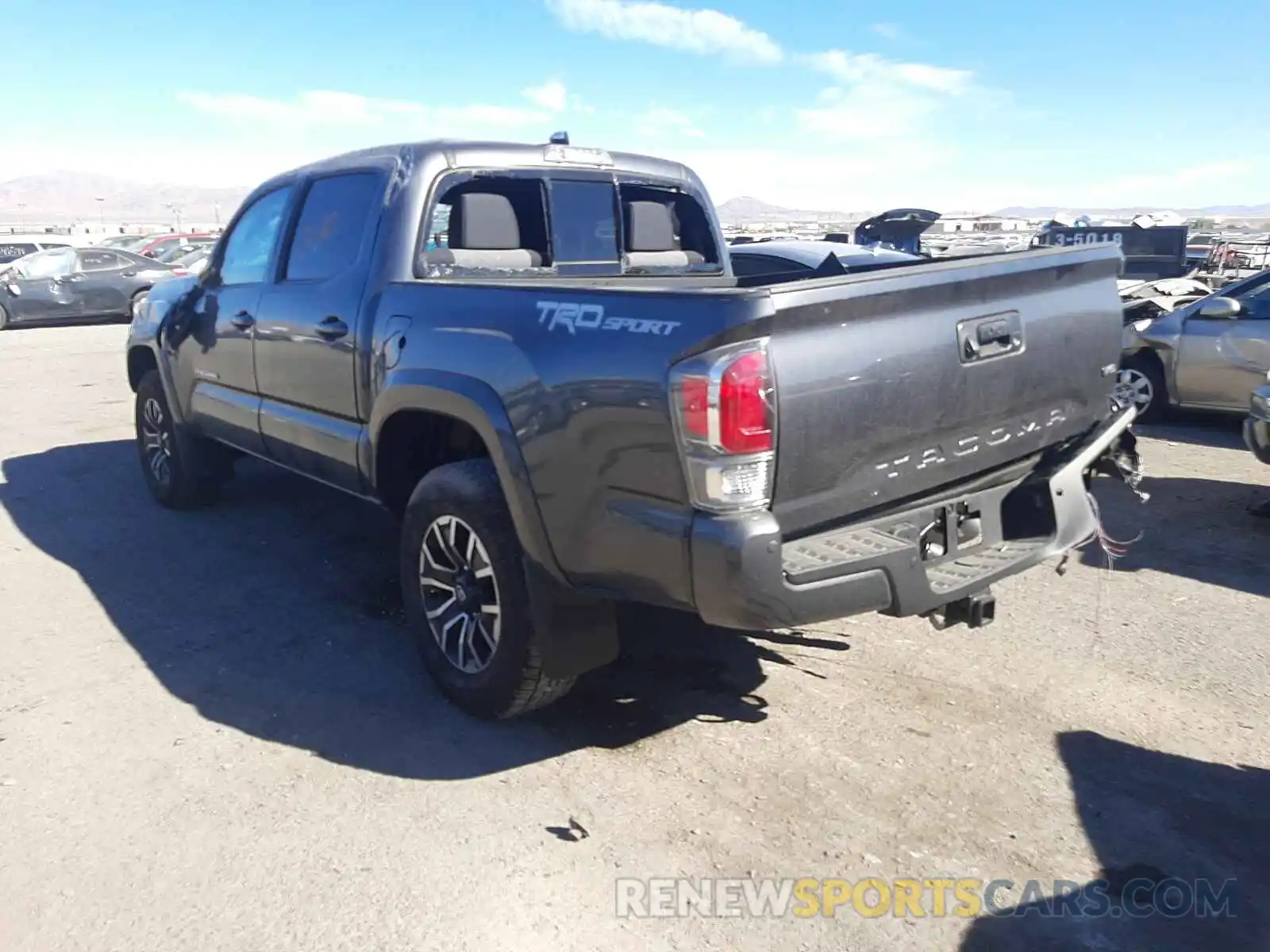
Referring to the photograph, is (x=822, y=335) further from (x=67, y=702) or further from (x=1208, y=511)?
(x=1208, y=511)

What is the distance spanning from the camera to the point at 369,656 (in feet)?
13.6

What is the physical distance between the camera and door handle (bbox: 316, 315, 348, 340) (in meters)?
4.00

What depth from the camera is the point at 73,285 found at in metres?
18.9

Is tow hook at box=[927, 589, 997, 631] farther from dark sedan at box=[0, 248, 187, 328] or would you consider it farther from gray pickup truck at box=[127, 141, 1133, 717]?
dark sedan at box=[0, 248, 187, 328]

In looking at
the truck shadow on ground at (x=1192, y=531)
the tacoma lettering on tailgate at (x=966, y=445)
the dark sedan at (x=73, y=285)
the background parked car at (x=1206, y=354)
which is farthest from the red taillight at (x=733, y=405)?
the dark sedan at (x=73, y=285)

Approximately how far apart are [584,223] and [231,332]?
2.00 m

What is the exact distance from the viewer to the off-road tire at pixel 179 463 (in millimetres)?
5969

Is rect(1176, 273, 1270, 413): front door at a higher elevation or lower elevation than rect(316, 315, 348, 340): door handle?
lower

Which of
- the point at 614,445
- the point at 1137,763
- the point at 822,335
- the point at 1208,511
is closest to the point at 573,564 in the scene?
the point at 614,445

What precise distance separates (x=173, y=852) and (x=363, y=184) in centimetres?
270

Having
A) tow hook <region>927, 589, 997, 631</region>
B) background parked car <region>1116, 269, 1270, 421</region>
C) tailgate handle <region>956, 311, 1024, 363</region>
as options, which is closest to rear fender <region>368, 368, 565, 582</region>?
tow hook <region>927, 589, 997, 631</region>

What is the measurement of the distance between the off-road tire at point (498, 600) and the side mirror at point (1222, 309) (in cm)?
708

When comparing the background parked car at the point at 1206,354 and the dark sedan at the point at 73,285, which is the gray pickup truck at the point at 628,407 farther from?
the dark sedan at the point at 73,285

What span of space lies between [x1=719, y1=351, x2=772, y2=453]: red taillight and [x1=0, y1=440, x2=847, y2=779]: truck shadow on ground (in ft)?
4.65
